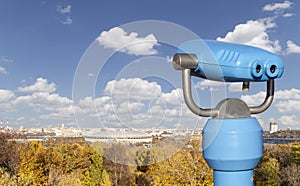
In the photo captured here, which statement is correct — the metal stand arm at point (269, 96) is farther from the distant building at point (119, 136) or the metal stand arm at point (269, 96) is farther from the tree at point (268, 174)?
the tree at point (268, 174)

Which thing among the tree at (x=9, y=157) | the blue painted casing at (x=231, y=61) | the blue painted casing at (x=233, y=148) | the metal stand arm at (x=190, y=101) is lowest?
the tree at (x=9, y=157)

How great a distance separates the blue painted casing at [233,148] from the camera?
1852mm

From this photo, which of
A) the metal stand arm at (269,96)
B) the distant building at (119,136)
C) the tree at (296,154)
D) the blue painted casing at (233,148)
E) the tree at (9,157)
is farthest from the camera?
the tree at (296,154)

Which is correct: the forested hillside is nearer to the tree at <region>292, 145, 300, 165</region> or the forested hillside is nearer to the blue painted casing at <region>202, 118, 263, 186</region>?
the tree at <region>292, 145, 300, 165</region>

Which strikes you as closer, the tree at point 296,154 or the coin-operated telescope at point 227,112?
the coin-operated telescope at point 227,112

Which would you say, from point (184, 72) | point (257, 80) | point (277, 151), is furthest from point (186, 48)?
point (277, 151)

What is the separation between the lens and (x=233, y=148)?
1.85 meters

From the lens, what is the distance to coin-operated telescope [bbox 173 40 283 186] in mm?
1861

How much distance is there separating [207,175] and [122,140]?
33.7 feet

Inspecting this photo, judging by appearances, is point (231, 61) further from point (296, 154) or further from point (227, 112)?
point (296, 154)

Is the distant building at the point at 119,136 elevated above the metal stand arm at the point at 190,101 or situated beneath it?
situated beneath

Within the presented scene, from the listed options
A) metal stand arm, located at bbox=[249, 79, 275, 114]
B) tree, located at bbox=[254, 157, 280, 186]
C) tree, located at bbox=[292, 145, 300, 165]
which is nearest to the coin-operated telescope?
metal stand arm, located at bbox=[249, 79, 275, 114]

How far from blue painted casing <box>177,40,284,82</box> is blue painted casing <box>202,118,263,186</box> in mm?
254

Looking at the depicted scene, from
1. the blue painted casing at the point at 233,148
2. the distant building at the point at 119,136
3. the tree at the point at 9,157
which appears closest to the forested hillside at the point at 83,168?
the tree at the point at 9,157
